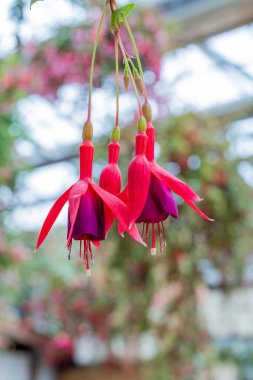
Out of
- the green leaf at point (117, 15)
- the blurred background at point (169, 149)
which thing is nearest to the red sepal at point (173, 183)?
the green leaf at point (117, 15)

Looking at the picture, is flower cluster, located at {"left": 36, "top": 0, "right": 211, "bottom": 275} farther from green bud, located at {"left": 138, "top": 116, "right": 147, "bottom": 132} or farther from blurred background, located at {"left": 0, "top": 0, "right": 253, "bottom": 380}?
blurred background, located at {"left": 0, "top": 0, "right": 253, "bottom": 380}

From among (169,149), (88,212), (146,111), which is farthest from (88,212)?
(169,149)

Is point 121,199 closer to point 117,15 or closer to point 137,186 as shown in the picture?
point 137,186

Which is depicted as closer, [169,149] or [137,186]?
[137,186]

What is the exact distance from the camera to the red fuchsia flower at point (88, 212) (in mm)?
454

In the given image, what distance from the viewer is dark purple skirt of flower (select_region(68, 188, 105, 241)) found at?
45 centimetres

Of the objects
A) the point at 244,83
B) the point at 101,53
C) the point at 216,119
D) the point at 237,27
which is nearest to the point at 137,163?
the point at 101,53

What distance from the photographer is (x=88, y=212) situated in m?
0.46

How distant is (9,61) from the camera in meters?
2.56

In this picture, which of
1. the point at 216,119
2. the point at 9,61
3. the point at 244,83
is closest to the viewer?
the point at 9,61

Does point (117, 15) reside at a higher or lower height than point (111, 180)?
higher

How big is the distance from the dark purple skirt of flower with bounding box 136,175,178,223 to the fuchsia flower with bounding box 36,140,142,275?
14 millimetres

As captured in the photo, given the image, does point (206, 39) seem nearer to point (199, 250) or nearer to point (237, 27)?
point (237, 27)

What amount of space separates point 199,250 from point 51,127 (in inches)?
64.0
